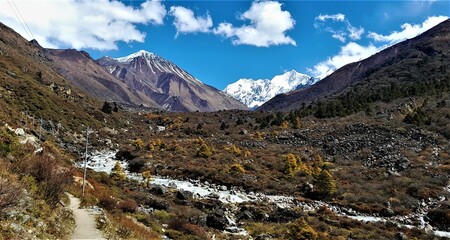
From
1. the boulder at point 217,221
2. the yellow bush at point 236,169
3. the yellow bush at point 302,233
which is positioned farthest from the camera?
Answer: the yellow bush at point 236,169

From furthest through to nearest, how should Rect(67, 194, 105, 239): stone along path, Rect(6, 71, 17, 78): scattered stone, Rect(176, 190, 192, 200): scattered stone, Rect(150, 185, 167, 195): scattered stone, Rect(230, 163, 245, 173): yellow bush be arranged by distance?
Rect(6, 71, 17, 78): scattered stone < Rect(230, 163, 245, 173): yellow bush < Rect(150, 185, 167, 195): scattered stone < Rect(176, 190, 192, 200): scattered stone < Rect(67, 194, 105, 239): stone along path

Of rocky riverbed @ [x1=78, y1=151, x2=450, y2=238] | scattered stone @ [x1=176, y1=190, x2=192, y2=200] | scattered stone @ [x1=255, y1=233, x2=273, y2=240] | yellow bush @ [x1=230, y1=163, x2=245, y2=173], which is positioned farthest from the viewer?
yellow bush @ [x1=230, y1=163, x2=245, y2=173]

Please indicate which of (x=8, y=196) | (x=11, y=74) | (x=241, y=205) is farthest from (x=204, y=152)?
Answer: (x=11, y=74)

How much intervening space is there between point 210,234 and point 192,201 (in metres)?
8.94

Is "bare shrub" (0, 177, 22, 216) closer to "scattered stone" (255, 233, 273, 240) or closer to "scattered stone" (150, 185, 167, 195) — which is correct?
"scattered stone" (255, 233, 273, 240)

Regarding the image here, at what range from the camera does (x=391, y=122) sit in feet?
220

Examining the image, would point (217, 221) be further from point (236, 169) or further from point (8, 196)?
point (236, 169)

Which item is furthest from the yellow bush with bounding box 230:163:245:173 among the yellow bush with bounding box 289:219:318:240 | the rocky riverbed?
the yellow bush with bounding box 289:219:318:240

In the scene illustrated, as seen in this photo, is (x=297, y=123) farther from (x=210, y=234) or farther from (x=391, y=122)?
(x=210, y=234)

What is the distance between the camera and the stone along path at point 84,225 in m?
14.1

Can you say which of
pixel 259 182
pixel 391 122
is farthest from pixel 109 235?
pixel 391 122

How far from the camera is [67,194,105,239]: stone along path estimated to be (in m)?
14.1

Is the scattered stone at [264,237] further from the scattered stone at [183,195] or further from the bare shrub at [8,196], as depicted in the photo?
the bare shrub at [8,196]

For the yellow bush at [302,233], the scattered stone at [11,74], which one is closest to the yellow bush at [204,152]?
the yellow bush at [302,233]
